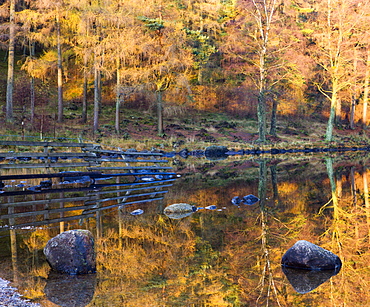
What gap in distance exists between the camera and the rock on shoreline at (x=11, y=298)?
5.67 meters

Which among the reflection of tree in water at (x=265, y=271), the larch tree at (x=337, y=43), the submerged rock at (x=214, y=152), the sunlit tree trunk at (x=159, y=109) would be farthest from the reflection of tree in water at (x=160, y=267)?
the larch tree at (x=337, y=43)

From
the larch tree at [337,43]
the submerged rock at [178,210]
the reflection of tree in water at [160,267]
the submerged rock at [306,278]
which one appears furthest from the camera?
the larch tree at [337,43]

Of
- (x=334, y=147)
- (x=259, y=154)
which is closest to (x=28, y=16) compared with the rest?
(x=259, y=154)

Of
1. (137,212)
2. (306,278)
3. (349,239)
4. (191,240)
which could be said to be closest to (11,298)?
(191,240)

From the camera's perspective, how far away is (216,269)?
7266 mm

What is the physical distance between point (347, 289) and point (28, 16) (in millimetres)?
30657

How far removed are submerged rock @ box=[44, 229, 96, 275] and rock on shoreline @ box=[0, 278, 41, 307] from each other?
999 millimetres

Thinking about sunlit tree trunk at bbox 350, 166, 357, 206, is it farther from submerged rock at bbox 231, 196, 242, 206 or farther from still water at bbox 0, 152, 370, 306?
submerged rock at bbox 231, 196, 242, 206

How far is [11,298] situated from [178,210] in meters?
6.54

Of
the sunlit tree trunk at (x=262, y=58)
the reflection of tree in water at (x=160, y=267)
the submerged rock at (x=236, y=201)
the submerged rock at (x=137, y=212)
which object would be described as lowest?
the submerged rock at (x=236, y=201)

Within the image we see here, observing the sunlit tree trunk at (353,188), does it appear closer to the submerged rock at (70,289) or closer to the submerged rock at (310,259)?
the submerged rock at (310,259)

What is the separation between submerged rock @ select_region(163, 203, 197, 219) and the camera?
11.6 metres

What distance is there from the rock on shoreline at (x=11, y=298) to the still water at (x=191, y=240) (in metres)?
0.18

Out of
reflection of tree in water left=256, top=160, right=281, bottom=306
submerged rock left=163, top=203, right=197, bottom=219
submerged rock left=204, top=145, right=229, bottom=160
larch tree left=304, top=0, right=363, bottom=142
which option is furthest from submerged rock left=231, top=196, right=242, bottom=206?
larch tree left=304, top=0, right=363, bottom=142
